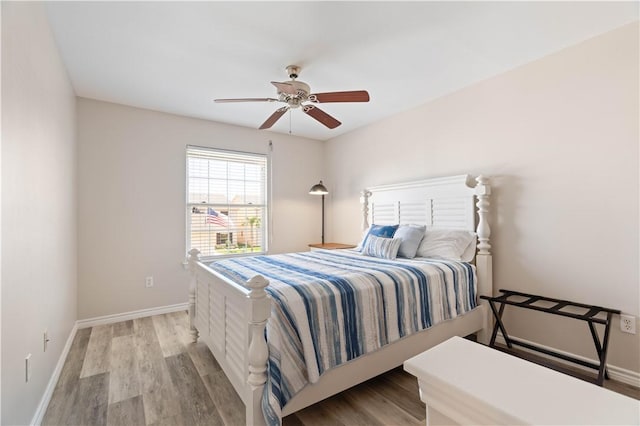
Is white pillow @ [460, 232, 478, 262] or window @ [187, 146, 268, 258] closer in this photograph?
white pillow @ [460, 232, 478, 262]

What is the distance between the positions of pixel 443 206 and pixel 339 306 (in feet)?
6.50

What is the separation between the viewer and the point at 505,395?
0.41 meters

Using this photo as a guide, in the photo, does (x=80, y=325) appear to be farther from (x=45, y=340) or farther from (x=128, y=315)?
(x=45, y=340)

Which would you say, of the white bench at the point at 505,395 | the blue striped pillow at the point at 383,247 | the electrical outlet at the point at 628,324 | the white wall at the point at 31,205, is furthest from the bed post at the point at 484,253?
the white wall at the point at 31,205

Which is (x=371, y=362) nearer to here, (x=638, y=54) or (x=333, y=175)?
(x=638, y=54)

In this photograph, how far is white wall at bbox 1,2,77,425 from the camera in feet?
4.63

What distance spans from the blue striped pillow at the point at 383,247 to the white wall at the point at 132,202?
2393mm

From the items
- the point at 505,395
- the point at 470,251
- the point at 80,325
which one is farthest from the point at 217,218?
the point at 505,395

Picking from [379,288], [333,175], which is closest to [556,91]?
[379,288]

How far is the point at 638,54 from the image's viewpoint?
2154mm

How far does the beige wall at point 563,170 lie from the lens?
2.21 metres

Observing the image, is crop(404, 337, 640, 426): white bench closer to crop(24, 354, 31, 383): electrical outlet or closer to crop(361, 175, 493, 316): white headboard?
crop(24, 354, 31, 383): electrical outlet

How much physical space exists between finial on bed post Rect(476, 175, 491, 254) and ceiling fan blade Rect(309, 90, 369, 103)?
1381mm

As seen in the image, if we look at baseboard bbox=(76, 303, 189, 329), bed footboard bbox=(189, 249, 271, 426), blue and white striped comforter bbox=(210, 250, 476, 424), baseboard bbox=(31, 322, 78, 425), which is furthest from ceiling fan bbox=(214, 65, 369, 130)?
baseboard bbox=(76, 303, 189, 329)
